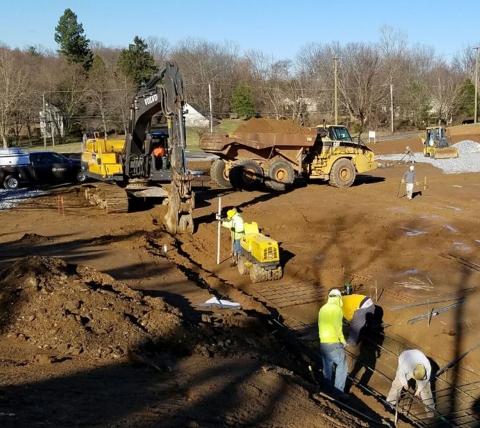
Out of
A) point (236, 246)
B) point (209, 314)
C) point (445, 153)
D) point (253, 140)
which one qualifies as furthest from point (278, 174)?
point (445, 153)

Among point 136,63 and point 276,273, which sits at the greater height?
point 136,63

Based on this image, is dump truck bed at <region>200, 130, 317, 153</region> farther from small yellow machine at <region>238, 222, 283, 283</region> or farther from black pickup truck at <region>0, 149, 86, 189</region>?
small yellow machine at <region>238, 222, 283, 283</region>

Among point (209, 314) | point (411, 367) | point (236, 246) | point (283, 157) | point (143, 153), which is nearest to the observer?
point (411, 367)

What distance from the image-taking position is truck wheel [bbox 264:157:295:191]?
83.0ft

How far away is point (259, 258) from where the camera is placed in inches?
520

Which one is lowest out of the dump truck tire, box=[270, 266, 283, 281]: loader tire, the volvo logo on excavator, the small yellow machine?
box=[270, 266, 283, 281]: loader tire

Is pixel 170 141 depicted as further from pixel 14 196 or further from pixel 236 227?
pixel 14 196

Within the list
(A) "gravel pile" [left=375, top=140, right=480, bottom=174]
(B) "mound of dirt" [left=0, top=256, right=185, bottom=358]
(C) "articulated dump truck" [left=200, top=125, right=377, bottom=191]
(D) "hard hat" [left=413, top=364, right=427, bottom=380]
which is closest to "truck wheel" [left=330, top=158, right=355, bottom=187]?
(C) "articulated dump truck" [left=200, top=125, right=377, bottom=191]

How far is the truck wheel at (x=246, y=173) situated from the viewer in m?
25.2

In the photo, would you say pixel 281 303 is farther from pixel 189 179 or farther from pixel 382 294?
pixel 189 179

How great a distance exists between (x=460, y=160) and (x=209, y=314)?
34.0m

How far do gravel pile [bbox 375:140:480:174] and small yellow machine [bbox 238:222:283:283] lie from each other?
23773 millimetres

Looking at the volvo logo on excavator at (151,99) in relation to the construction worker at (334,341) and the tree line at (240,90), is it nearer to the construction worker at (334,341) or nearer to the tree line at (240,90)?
the construction worker at (334,341)

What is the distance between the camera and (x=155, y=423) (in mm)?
5594
